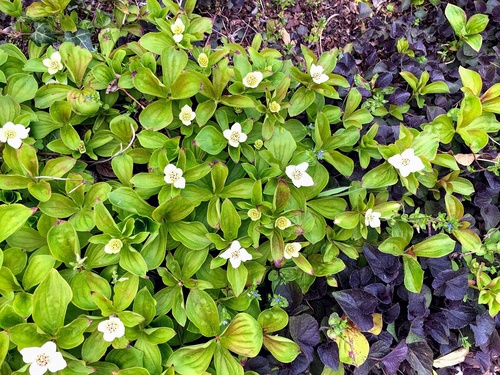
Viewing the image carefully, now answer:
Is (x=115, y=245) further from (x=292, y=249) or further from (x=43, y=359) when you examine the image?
(x=292, y=249)

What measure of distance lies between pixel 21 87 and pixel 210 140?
105 cm

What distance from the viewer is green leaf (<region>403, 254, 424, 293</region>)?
2.14 m

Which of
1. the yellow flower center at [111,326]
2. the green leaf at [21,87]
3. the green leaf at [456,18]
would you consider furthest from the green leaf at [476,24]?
the yellow flower center at [111,326]

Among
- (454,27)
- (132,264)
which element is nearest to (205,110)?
(132,264)

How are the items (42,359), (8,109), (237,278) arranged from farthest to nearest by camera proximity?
(8,109), (237,278), (42,359)

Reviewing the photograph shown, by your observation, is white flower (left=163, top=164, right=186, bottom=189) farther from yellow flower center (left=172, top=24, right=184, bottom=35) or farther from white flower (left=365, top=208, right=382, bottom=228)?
white flower (left=365, top=208, right=382, bottom=228)

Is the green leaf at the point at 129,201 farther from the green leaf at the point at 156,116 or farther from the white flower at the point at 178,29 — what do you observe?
the white flower at the point at 178,29

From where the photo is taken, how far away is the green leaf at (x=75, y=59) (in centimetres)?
216

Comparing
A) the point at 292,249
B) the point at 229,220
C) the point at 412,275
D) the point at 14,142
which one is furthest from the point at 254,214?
the point at 14,142

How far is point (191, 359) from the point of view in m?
1.82

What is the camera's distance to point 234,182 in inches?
79.4

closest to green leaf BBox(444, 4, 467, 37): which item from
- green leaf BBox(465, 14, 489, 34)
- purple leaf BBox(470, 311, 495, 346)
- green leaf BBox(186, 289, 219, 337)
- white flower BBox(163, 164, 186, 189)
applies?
green leaf BBox(465, 14, 489, 34)

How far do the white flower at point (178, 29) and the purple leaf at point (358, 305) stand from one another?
162cm

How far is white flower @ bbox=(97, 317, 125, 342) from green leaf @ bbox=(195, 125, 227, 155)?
895 mm
